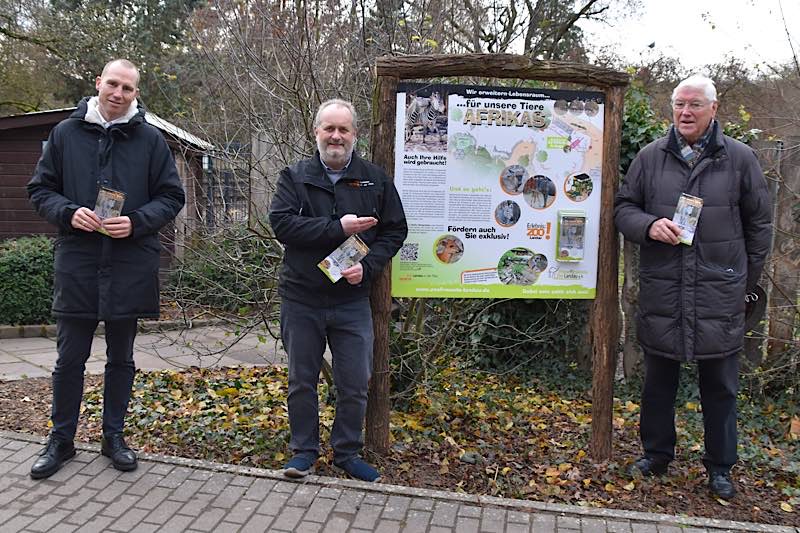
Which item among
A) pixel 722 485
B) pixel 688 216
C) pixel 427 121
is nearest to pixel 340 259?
pixel 427 121

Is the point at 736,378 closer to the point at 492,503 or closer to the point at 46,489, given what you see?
the point at 492,503

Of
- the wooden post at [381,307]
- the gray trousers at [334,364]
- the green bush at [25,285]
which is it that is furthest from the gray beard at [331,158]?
the green bush at [25,285]

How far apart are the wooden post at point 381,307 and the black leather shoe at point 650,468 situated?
4.63 ft

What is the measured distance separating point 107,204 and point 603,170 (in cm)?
264

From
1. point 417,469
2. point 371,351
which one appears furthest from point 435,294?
point 417,469

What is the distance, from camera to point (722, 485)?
3660mm

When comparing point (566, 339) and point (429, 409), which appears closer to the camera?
point (429, 409)

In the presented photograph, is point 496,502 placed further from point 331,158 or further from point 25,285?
point 25,285

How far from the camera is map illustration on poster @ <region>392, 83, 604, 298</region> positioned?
3.80 m

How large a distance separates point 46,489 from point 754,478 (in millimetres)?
3847

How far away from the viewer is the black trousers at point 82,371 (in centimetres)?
364

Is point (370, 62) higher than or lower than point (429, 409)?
higher

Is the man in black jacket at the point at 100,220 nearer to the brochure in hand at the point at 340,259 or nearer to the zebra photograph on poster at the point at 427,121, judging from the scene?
the brochure in hand at the point at 340,259

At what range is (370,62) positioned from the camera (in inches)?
210
